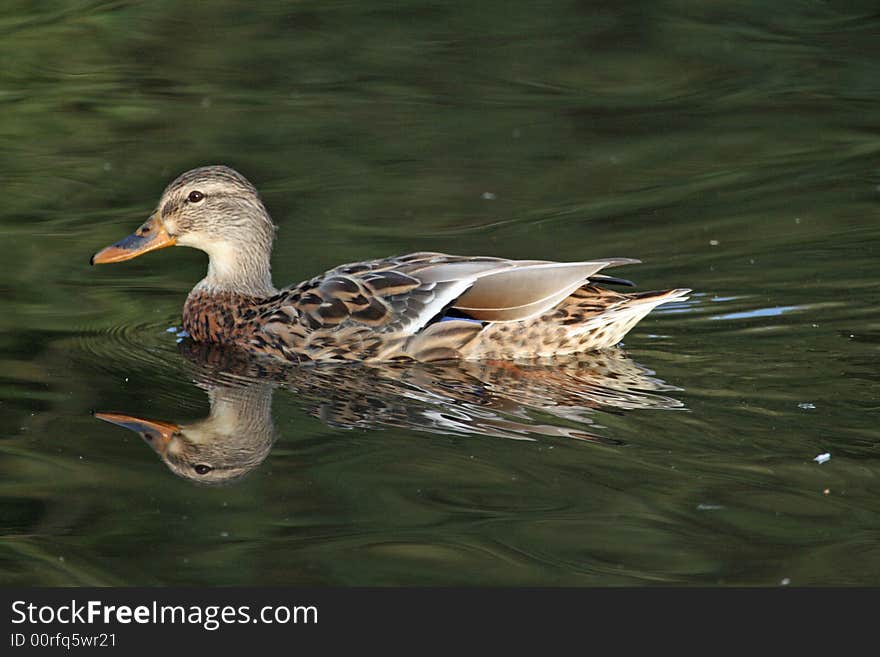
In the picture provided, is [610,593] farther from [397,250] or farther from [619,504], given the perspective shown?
[397,250]

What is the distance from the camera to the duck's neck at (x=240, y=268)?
32.6ft

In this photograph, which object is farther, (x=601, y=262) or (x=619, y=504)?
(x=601, y=262)

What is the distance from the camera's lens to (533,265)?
Result: 352 inches

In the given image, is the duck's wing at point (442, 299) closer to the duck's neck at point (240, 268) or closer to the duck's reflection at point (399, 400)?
the duck's reflection at point (399, 400)

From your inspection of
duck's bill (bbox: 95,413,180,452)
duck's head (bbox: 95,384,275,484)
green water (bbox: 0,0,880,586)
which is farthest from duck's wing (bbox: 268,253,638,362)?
duck's bill (bbox: 95,413,180,452)

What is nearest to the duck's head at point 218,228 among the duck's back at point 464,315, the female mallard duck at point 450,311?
the female mallard duck at point 450,311

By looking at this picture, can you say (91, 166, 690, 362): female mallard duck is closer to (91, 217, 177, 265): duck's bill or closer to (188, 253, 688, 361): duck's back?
(188, 253, 688, 361): duck's back

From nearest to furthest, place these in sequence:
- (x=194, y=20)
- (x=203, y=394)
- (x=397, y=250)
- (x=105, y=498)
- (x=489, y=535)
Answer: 1. (x=489, y=535)
2. (x=105, y=498)
3. (x=203, y=394)
4. (x=397, y=250)
5. (x=194, y=20)

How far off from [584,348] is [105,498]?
3.21m

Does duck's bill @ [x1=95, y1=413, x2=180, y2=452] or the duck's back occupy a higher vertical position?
the duck's back

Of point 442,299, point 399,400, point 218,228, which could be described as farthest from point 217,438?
point 218,228

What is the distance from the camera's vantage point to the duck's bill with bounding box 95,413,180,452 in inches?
302

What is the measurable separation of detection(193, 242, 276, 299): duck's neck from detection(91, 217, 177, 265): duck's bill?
30 cm

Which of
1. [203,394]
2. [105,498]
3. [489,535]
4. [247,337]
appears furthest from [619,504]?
[247,337]
